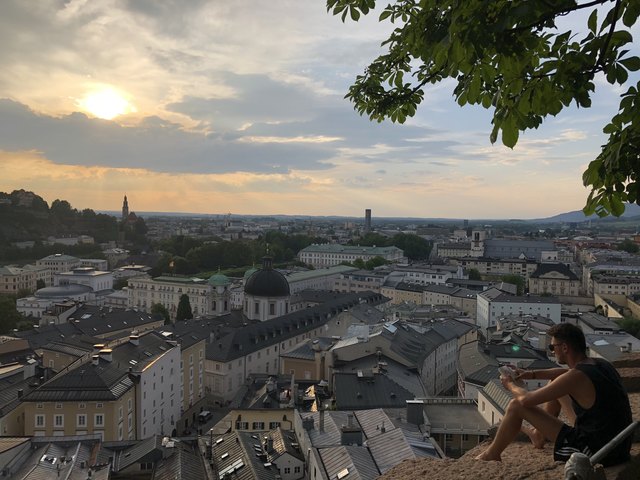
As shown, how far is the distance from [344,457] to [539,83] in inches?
702

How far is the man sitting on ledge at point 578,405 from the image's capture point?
491 cm

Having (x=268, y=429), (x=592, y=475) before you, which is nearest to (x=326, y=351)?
(x=268, y=429)

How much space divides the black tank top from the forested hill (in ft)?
462

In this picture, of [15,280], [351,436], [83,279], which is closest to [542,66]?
[351,436]

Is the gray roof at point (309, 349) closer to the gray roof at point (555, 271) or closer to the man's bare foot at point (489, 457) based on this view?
the man's bare foot at point (489, 457)

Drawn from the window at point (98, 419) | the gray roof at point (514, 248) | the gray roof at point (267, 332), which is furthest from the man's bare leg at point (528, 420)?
the gray roof at point (514, 248)

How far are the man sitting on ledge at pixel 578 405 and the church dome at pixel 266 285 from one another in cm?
5389

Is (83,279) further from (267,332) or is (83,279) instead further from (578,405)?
(578,405)

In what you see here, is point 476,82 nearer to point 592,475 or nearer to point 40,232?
point 592,475

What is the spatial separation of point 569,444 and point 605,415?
51 centimetres

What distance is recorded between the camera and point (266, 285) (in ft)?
194

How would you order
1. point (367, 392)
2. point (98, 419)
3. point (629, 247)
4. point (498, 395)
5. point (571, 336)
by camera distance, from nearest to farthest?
point (571, 336) → point (498, 395) → point (98, 419) → point (367, 392) → point (629, 247)

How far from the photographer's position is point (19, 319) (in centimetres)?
5984

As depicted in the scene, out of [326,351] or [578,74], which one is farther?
[326,351]
